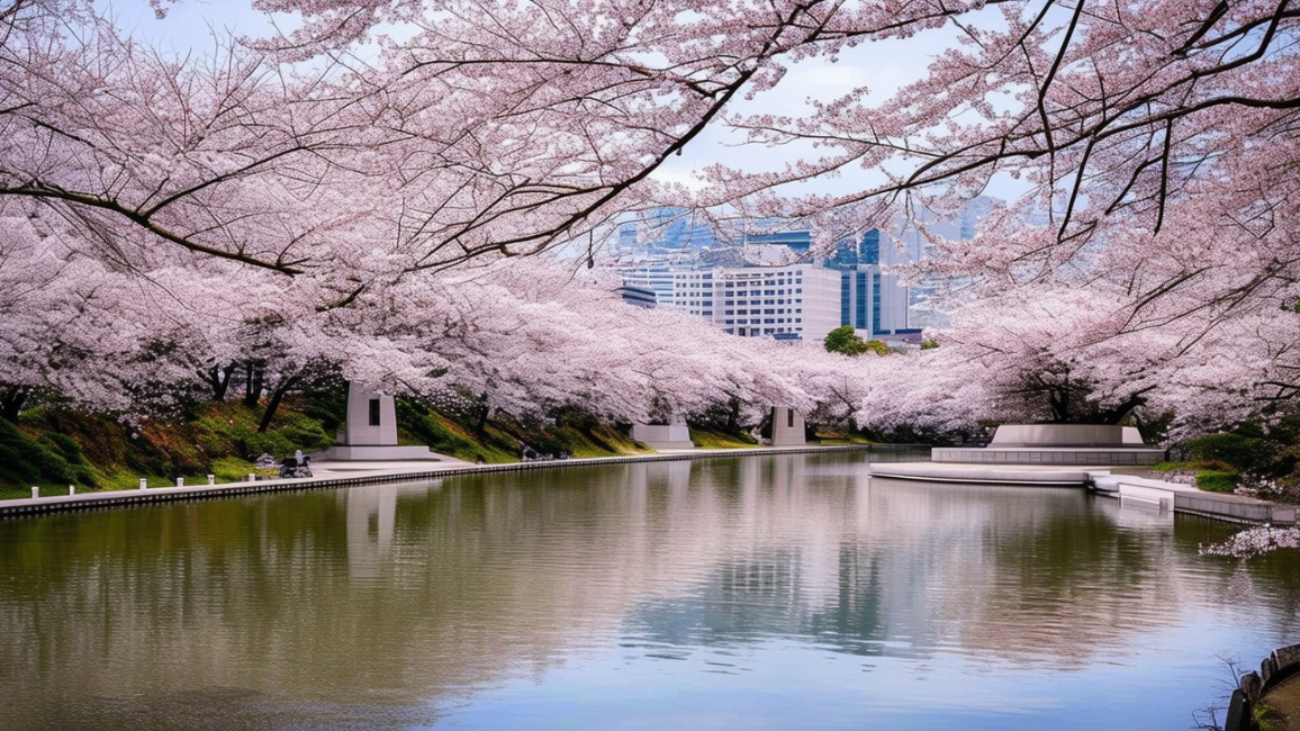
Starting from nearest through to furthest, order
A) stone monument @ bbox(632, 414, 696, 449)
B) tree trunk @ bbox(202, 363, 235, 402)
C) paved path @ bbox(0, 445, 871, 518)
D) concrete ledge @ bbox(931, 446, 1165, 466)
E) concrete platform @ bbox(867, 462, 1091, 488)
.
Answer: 1. paved path @ bbox(0, 445, 871, 518)
2. concrete platform @ bbox(867, 462, 1091, 488)
3. concrete ledge @ bbox(931, 446, 1165, 466)
4. tree trunk @ bbox(202, 363, 235, 402)
5. stone monument @ bbox(632, 414, 696, 449)

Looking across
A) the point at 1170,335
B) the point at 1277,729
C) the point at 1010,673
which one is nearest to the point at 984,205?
the point at 1010,673

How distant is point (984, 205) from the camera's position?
9.02 m

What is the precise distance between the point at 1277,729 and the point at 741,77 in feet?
13.4

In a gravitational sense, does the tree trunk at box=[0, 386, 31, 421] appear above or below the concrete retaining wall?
above

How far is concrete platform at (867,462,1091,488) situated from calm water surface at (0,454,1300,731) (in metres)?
10.0

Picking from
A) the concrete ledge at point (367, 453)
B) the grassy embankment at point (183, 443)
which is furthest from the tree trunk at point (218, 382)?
the concrete ledge at point (367, 453)

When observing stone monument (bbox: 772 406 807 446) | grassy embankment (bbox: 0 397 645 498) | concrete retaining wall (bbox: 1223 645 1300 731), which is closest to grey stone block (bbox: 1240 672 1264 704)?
concrete retaining wall (bbox: 1223 645 1300 731)

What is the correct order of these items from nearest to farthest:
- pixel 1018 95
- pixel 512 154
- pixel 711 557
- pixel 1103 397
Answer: pixel 1018 95, pixel 512 154, pixel 711 557, pixel 1103 397

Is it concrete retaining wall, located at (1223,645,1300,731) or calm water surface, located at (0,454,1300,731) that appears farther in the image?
calm water surface, located at (0,454,1300,731)

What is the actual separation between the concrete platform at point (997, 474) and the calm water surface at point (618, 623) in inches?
396

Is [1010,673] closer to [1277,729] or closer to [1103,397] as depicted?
[1277,729]

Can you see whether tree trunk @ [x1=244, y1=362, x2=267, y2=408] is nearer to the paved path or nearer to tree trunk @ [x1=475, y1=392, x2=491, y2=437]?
the paved path

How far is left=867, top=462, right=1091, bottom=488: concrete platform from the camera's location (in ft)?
95.7

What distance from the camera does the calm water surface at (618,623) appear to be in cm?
746
